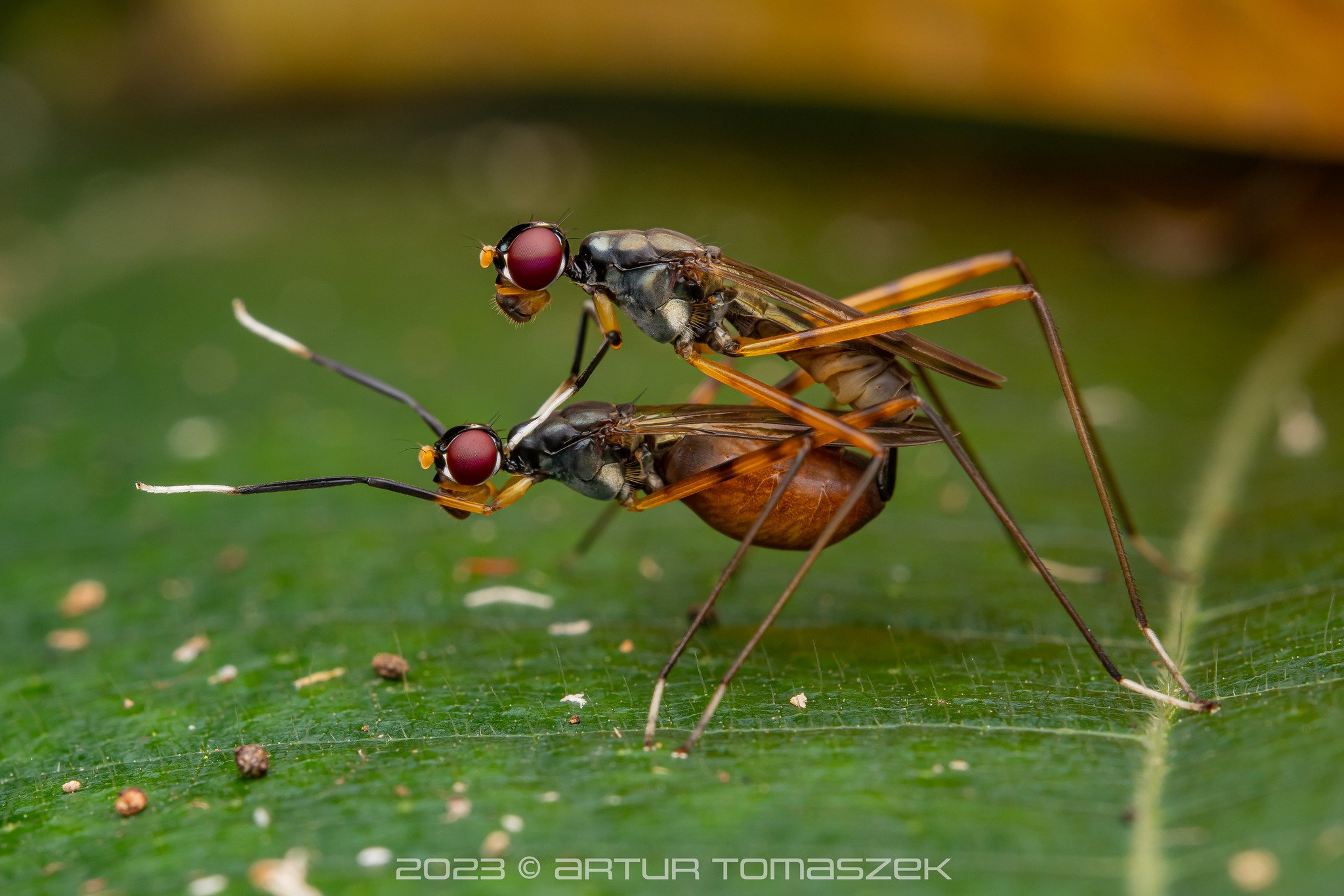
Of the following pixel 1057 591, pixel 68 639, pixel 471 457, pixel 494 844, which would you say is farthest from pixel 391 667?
pixel 1057 591

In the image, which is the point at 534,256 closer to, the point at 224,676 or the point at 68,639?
the point at 224,676

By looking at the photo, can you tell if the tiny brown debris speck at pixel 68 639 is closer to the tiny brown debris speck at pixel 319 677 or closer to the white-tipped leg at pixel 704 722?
the tiny brown debris speck at pixel 319 677

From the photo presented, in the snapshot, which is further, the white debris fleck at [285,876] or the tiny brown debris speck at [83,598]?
the tiny brown debris speck at [83,598]

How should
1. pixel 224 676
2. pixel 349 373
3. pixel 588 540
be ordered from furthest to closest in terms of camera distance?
1. pixel 588 540
2. pixel 349 373
3. pixel 224 676

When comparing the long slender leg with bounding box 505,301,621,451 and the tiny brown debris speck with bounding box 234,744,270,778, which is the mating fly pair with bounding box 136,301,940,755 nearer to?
the long slender leg with bounding box 505,301,621,451

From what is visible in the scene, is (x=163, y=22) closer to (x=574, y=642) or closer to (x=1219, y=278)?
(x=574, y=642)

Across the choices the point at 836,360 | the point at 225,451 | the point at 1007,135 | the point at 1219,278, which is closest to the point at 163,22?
the point at 225,451

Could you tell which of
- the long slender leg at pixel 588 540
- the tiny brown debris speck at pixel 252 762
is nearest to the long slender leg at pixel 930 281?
the long slender leg at pixel 588 540

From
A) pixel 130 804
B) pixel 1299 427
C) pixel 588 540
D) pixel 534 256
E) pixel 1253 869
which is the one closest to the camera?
pixel 1253 869
